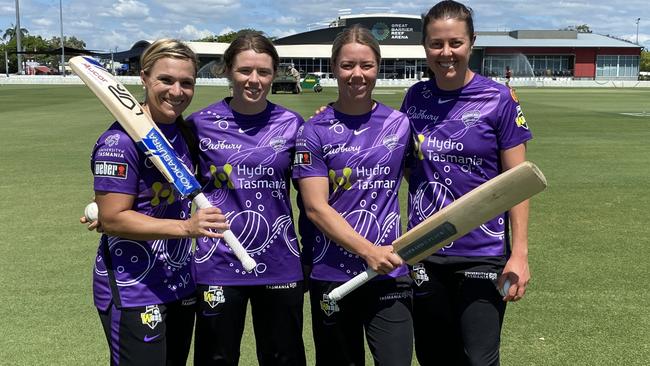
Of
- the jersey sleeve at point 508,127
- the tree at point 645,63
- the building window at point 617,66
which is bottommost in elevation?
the jersey sleeve at point 508,127

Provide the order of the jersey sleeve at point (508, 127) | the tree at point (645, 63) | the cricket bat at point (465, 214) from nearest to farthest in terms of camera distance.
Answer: the cricket bat at point (465, 214), the jersey sleeve at point (508, 127), the tree at point (645, 63)

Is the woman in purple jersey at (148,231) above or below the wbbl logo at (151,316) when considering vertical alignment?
above

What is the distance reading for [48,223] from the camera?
677 cm

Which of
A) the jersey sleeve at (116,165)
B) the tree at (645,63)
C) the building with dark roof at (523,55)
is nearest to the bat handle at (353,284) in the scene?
the jersey sleeve at (116,165)

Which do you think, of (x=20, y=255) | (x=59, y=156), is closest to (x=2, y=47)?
(x=59, y=156)

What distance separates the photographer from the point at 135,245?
8.21ft

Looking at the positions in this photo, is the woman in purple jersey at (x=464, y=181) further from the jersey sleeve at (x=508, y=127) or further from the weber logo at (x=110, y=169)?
the weber logo at (x=110, y=169)

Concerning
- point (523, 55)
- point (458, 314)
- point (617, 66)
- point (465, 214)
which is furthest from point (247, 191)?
point (617, 66)

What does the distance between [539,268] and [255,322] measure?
344cm

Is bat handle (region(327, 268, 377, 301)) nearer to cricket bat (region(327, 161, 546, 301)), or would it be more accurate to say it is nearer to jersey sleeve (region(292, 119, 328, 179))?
cricket bat (region(327, 161, 546, 301))

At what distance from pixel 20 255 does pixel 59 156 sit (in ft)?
21.7

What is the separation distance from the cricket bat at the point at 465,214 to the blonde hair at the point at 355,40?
2.70 ft

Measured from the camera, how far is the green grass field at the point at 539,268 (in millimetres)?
3811

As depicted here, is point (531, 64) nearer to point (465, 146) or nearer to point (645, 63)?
point (645, 63)
